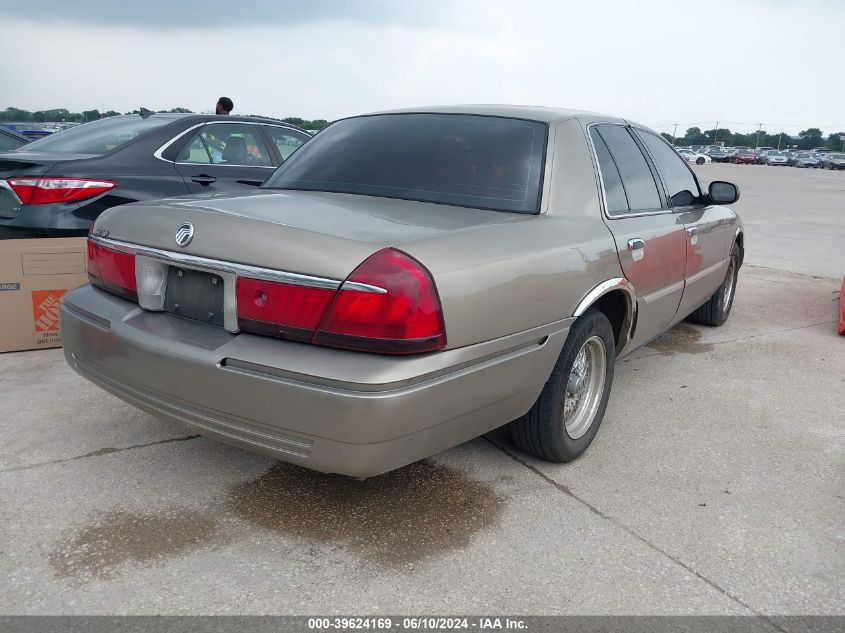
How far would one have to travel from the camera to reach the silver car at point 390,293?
2.18 meters

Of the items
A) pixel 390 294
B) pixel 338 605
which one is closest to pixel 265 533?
pixel 338 605

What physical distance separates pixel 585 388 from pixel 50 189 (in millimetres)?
3375

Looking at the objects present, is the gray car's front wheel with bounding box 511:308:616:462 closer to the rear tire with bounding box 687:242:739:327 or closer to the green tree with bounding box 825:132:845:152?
the rear tire with bounding box 687:242:739:327

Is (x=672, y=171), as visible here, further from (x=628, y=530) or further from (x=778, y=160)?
Answer: (x=778, y=160)

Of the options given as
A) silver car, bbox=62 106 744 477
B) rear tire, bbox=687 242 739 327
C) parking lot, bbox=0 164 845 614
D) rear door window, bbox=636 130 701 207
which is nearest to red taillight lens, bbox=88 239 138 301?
silver car, bbox=62 106 744 477

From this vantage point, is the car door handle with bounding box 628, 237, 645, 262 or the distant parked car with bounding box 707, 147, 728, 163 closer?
the car door handle with bounding box 628, 237, 645, 262

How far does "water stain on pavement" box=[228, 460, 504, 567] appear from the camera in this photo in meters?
2.50

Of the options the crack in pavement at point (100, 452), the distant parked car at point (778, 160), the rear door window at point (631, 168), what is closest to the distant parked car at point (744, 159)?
the distant parked car at point (778, 160)

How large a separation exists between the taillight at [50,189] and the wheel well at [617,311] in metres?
3.22

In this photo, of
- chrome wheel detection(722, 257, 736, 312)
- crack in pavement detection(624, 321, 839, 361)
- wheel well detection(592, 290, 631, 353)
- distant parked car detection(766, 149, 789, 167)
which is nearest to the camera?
wheel well detection(592, 290, 631, 353)

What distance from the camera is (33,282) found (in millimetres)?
4434

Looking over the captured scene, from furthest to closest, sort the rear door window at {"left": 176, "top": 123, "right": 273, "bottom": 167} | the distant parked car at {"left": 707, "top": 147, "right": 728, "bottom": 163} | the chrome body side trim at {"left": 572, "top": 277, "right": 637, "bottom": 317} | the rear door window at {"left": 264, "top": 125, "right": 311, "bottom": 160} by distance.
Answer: the distant parked car at {"left": 707, "top": 147, "right": 728, "bottom": 163}
the rear door window at {"left": 264, "top": 125, "right": 311, "bottom": 160}
the rear door window at {"left": 176, "top": 123, "right": 273, "bottom": 167}
the chrome body side trim at {"left": 572, "top": 277, "right": 637, "bottom": 317}

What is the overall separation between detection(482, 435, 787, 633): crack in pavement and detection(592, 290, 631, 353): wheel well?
2.47 ft

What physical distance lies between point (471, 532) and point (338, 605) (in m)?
0.61
